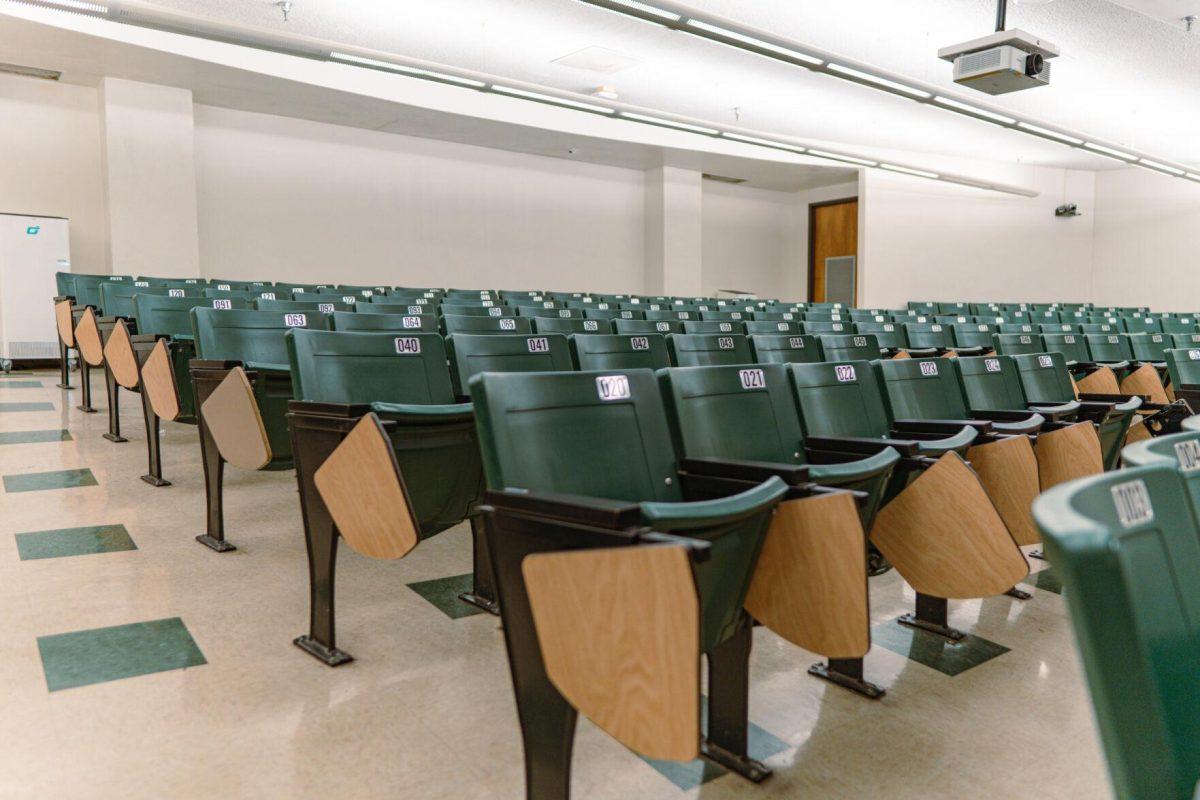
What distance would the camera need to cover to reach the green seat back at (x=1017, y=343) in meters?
4.57

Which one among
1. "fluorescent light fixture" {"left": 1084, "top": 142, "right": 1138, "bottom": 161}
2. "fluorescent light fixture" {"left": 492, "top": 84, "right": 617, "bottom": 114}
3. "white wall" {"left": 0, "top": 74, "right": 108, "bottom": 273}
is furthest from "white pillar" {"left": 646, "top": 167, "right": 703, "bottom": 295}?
"white wall" {"left": 0, "top": 74, "right": 108, "bottom": 273}

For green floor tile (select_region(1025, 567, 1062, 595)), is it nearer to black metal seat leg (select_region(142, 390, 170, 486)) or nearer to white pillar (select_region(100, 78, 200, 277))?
black metal seat leg (select_region(142, 390, 170, 486))

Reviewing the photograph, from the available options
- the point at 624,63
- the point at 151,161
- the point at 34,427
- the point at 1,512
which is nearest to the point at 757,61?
the point at 624,63

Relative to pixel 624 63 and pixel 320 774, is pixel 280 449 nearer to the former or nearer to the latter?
pixel 320 774

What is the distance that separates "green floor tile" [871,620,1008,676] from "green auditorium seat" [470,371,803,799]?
2.44 ft

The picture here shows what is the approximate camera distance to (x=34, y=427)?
5.02 meters

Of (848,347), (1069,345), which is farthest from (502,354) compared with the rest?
(1069,345)

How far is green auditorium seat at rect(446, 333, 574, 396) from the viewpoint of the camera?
2475 millimetres

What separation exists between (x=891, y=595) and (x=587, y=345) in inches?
51.0

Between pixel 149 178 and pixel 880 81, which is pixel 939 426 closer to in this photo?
pixel 880 81

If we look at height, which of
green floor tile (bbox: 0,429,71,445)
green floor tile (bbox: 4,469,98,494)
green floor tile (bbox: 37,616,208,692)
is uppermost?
green floor tile (bbox: 0,429,71,445)

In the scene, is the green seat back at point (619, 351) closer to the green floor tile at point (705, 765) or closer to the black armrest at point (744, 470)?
the black armrest at point (744, 470)

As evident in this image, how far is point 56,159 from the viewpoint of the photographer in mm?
9562

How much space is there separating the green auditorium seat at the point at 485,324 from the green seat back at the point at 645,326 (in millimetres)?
501
